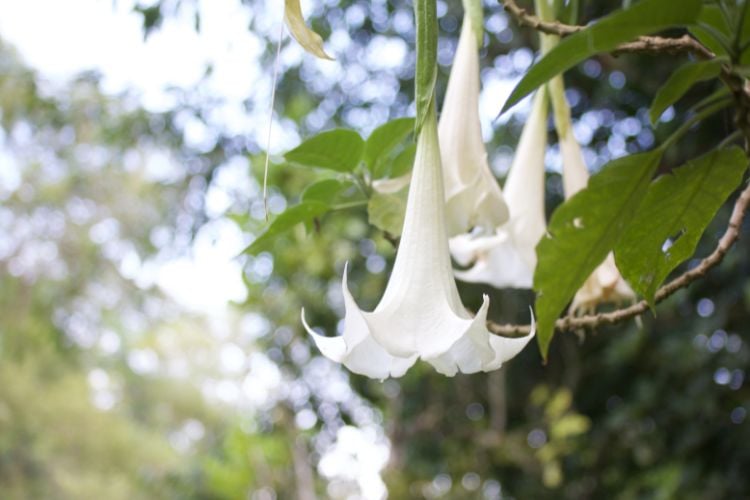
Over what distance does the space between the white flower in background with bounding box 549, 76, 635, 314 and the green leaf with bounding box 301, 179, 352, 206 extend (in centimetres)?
13

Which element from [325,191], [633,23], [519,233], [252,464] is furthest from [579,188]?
[252,464]

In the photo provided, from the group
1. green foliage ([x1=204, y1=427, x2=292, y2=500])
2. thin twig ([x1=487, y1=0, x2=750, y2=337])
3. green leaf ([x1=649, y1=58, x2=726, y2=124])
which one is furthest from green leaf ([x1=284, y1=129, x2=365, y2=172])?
green foliage ([x1=204, y1=427, x2=292, y2=500])

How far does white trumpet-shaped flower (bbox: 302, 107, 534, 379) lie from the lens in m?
0.33

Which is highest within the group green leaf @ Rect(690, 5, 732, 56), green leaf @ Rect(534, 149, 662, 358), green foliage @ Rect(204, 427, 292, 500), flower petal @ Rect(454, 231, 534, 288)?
green leaf @ Rect(690, 5, 732, 56)

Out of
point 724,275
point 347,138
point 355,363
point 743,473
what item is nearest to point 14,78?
point 724,275

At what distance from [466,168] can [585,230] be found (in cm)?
13

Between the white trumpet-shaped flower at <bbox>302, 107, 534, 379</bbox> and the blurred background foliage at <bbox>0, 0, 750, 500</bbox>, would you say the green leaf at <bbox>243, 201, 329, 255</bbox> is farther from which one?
the blurred background foliage at <bbox>0, 0, 750, 500</bbox>

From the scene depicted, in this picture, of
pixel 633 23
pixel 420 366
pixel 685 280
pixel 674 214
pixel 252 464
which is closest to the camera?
pixel 633 23

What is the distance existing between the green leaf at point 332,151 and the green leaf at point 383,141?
0.04ft

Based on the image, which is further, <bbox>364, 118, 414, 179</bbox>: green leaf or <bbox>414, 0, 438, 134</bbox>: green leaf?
<bbox>364, 118, 414, 179</bbox>: green leaf

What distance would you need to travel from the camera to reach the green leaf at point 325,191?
529mm

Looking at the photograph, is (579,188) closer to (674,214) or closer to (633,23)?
(674,214)

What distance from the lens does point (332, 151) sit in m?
0.52

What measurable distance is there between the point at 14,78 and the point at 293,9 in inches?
89.6
